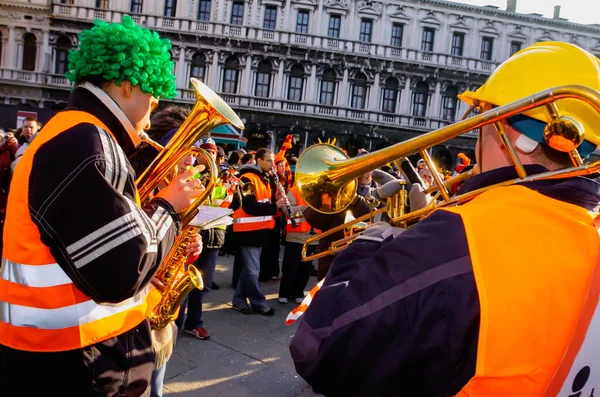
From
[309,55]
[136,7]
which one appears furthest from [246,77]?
[136,7]

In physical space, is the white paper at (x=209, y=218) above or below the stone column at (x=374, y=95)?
below

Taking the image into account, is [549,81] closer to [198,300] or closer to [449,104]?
[198,300]

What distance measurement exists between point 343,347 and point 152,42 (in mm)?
1515

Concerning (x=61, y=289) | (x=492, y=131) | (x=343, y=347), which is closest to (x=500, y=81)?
(x=492, y=131)

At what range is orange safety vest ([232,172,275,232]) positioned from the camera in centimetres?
506

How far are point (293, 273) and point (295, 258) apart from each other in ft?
0.74

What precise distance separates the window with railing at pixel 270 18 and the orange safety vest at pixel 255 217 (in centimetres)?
2319

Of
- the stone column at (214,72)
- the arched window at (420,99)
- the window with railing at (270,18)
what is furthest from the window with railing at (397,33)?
the stone column at (214,72)

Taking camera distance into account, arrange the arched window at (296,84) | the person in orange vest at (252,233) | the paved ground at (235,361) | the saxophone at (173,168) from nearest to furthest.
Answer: the saxophone at (173,168) < the paved ground at (235,361) < the person in orange vest at (252,233) < the arched window at (296,84)

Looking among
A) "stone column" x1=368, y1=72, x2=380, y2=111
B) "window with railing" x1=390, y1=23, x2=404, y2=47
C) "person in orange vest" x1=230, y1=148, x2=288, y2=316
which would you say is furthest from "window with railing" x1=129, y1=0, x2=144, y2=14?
"person in orange vest" x1=230, y1=148, x2=288, y2=316

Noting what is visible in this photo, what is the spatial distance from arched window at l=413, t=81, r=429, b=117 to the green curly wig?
90.3 ft

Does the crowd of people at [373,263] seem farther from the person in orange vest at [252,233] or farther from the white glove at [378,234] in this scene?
the person in orange vest at [252,233]

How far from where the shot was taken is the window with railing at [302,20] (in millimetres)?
26344

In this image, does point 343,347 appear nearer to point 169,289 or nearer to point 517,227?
point 517,227
